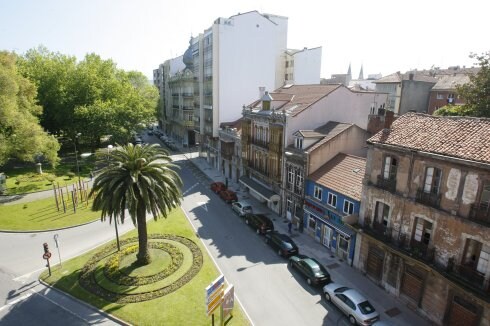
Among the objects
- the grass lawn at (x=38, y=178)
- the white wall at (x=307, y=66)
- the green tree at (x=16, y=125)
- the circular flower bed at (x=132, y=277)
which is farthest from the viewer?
the white wall at (x=307, y=66)

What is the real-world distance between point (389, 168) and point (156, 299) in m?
19.8

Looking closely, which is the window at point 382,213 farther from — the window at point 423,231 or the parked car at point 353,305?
the parked car at point 353,305

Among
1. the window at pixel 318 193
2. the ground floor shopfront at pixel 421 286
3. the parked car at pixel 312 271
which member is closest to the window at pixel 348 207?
the ground floor shopfront at pixel 421 286

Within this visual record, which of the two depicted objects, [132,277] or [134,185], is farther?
[132,277]

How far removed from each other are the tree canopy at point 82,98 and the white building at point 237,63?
1696cm

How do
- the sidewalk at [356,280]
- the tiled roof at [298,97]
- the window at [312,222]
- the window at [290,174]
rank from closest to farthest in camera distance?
the sidewalk at [356,280] < the window at [312,222] < the window at [290,174] < the tiled roof at [298,97]

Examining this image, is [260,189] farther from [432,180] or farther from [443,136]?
[443,136]

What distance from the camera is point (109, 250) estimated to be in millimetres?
29266

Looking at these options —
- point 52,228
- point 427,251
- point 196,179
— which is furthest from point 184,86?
point 427,251

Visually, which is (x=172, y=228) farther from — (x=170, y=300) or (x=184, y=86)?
(x=184, y=86)

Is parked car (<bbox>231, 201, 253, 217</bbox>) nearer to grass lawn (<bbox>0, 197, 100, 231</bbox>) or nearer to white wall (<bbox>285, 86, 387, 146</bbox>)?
white wall (<bbox>285, 86, 387, 146</bbox>)

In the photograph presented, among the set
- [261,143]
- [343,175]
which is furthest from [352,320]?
[261,143]

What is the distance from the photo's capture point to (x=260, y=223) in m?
33.8

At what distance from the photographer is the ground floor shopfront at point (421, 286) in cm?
1864
